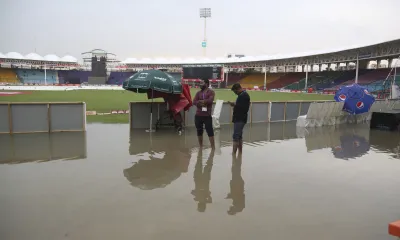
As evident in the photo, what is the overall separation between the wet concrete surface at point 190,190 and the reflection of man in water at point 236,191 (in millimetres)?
17

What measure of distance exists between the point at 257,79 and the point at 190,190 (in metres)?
76.1

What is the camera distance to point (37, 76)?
281ft

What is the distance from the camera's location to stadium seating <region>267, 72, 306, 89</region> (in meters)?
68.3

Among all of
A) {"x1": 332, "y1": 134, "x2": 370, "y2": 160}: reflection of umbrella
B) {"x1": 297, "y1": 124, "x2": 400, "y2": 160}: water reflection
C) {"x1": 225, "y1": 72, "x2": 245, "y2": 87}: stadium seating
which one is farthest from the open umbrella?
{"x1": 225, "y1": 72, "x2": 245, "y2": 87}: stadium seating

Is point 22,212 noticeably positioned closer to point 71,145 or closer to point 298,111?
point 71,145

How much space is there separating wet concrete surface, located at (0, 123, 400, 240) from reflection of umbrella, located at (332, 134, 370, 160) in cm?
5

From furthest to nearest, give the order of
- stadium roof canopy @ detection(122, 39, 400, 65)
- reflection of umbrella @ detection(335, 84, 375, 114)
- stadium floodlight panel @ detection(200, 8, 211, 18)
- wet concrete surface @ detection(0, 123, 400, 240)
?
stadium floodlight panel @ detection(200, 8, 211, 18) < stadium roof canopy @ detection(122, 39, 400, 65) < reflection of umbrella @ detection(335, 84, 375, 114) < wet concrete surface @ detection(0, 123, 400, 240)

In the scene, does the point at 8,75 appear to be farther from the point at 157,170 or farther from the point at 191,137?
the point at 157,170

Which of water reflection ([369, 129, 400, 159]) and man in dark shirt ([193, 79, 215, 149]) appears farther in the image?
water reflection ([369, 129, 400, 159])

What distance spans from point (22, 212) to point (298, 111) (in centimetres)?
1323

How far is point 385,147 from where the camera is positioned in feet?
30.3

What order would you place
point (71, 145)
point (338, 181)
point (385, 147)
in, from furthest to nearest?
point (385, 147) < point (71, 145) < point (338, 181)

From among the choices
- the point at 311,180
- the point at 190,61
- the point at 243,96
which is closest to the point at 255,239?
the point at 311,180

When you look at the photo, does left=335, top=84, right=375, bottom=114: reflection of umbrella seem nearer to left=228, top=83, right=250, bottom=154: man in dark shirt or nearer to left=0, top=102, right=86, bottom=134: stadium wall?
left=228, top=83, right=250, bottom=154: man in dark shirt
